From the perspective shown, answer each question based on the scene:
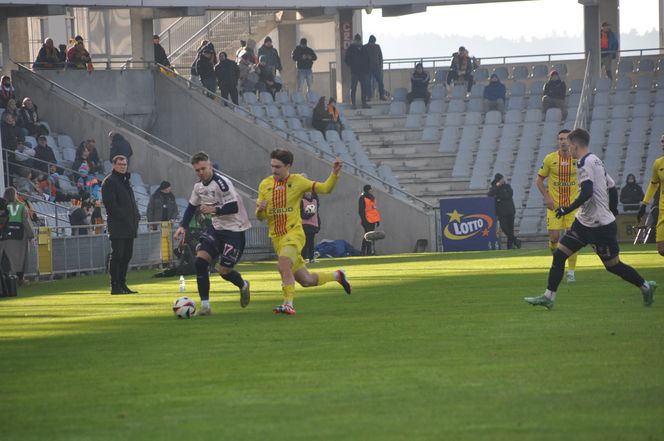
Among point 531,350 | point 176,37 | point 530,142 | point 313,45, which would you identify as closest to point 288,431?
point 531,350

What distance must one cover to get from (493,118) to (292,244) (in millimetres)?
28611

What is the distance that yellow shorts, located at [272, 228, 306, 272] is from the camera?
1573 cm

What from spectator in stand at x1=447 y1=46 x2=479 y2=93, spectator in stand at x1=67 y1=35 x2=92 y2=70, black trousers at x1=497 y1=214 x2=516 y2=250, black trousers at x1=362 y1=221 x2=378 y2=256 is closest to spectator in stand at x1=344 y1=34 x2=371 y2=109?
spectator in stand at x1=447 y1=46 x2=479 y2=93

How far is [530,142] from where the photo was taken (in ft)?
137

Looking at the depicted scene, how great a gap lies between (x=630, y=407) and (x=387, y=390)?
1745 millimetres

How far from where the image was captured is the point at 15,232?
25219 mm

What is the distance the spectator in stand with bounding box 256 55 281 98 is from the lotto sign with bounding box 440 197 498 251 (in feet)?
32.1

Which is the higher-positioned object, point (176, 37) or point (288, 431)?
point (176, 37)

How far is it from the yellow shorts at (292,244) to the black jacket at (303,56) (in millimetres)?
28953

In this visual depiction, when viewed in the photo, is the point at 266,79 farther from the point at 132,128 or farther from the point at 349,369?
the point at 349,369

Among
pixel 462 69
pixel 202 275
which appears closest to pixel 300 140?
pixel 462 69

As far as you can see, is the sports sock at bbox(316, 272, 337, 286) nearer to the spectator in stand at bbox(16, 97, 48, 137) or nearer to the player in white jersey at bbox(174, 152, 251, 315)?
the player in white jersey at bbox(174, 152, 251, 315)

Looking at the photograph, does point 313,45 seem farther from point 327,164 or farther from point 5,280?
point 5,280

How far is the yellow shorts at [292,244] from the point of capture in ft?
51.6
